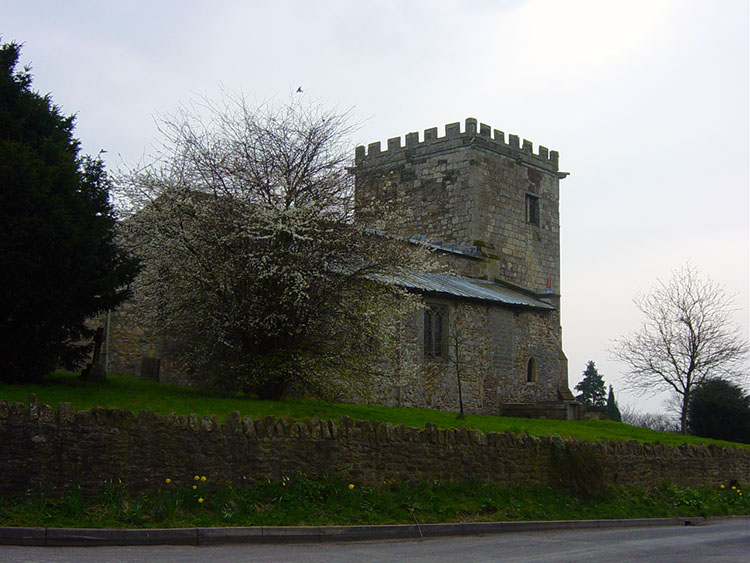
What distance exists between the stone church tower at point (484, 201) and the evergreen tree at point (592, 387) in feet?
102

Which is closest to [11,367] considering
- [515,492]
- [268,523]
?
[268,523]

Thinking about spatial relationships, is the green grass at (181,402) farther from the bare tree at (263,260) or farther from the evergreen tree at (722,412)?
the evergreen tree at (722,412)

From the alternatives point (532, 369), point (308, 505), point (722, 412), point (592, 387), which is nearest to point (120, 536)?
point (308, 505)

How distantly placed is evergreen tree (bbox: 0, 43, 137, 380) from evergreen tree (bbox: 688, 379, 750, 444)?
88.0ft

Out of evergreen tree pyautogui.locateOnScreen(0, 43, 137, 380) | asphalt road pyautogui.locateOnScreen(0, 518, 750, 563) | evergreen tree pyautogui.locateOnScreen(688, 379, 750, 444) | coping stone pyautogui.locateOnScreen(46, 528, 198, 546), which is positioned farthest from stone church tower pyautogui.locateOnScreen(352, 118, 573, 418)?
coping stone pyautogui.locateOnScreen(46, 528, 198, 546)

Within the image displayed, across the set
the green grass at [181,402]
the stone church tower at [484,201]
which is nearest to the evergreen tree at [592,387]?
the stone church tower at [484,201]

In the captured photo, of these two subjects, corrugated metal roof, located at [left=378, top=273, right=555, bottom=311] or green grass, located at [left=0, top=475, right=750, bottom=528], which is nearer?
green grass, located at [left=0, top=475, right=750, bottom=528]

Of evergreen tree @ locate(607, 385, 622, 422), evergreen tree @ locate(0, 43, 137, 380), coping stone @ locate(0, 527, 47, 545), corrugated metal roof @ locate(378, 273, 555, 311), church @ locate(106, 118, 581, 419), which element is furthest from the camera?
evergreen tree @ locate(607, 385, 622, 422)

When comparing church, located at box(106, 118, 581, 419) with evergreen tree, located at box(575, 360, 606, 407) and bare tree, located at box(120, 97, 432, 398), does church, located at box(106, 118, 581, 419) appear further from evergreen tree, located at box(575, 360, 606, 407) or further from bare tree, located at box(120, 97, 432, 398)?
evergreen tree, located at box(575, 360, 606, 407)

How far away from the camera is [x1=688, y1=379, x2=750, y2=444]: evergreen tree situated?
116 feet

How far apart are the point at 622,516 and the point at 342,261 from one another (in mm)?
8510

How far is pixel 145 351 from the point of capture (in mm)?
23891

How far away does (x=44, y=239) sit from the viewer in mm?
15289

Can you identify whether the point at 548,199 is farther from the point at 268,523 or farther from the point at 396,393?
Result: the point at 268,523
